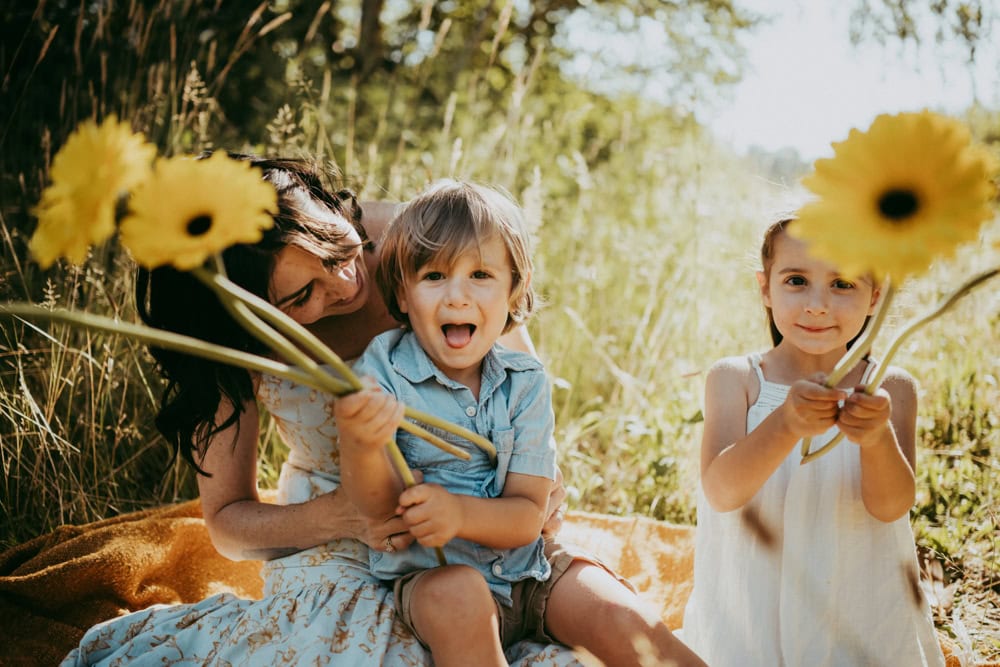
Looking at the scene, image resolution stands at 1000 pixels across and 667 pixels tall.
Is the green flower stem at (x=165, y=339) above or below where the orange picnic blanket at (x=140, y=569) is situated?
above

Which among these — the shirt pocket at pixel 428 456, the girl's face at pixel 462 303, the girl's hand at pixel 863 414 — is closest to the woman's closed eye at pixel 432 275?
the girl's face at pixel 462 303

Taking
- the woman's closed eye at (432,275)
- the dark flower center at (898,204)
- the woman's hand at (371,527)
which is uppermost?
the dark flower center at (898,204)

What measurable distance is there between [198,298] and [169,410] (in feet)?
0.71

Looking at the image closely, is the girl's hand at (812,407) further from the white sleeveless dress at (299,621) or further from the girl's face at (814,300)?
the white sleeveless dress at (299,621)

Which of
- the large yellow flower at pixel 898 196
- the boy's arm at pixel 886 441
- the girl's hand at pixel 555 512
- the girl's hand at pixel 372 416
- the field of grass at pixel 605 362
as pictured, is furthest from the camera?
the field of grass at pixel 605 362

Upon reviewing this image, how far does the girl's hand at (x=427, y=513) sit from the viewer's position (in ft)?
3.79

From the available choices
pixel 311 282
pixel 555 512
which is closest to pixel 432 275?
pixel 311 282

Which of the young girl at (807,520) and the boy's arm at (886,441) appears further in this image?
the young girl at (807,520)

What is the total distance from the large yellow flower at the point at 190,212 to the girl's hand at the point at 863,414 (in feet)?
2.31

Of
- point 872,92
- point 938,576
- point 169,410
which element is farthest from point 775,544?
point 872,92

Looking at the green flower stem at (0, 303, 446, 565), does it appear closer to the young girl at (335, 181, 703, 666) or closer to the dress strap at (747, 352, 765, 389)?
the young girl at (335, 181, 703, 666)

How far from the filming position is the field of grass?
2111 mm

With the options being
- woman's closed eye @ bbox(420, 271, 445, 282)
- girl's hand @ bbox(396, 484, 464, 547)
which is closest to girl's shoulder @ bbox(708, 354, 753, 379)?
woman's closed eye @ bbox(420, 271, 445, 282)

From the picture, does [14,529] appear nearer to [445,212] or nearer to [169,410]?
[169,410]
